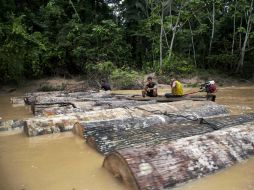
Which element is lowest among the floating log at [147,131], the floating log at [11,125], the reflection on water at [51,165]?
the reflection on water at [51,165]

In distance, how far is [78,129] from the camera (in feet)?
22.6

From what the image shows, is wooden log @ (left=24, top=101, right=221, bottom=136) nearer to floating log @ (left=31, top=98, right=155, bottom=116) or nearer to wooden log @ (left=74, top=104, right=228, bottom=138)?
wooden log @ (left=74, top=104, right=228, bottom=138)

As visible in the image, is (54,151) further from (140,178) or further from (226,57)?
(226,57)

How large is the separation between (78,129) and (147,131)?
1593 mm

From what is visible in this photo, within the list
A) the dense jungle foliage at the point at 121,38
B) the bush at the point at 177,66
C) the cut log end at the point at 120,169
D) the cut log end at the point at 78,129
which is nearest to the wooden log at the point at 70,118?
the cut log end at the point at 78,129

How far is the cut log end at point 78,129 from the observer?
22.2 ft

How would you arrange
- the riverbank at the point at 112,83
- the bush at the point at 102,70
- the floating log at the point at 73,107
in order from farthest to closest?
the bush at the point at 102,70 < the riverbank at the point at 112,83 < the floating log at the point at 73,107

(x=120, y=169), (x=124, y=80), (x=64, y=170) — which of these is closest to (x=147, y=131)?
(x=64, y=170)

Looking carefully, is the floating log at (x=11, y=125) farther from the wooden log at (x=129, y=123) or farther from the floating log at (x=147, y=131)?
the floating log at (x=147, y=131)

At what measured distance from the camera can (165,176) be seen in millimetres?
4016

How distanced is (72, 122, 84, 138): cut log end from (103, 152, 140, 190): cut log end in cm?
216

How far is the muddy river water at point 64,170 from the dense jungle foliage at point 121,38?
14.2m

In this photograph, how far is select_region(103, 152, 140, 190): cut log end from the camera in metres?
3.99

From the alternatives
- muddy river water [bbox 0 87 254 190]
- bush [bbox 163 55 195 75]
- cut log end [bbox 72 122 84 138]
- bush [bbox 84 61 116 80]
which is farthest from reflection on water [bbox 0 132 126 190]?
bush [bbox 163 55 195 75]
